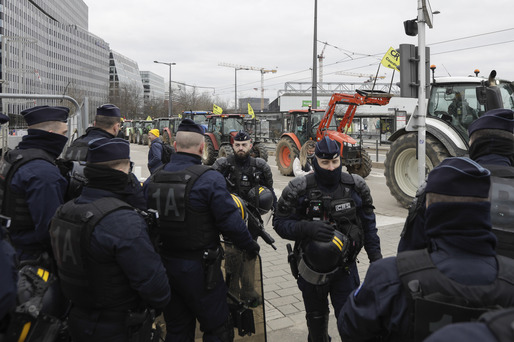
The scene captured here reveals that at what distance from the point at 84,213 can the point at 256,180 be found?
3.31 meters

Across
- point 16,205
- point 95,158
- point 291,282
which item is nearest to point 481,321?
point 95,158

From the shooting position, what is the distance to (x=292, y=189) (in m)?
3.26

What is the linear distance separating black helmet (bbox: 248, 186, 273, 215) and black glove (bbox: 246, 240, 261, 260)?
1.90 metres

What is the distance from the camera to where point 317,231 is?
9.57 feet

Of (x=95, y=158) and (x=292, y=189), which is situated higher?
(x=95, y=158)

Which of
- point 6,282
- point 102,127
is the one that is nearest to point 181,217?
point 6,282

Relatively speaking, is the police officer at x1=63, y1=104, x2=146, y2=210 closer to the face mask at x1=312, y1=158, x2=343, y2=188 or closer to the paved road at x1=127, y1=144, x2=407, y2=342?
the face mask at x1=312, y1=158, x2=343, y2=188

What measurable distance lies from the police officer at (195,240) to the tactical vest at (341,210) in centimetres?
59

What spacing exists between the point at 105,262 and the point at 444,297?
65.0 inches

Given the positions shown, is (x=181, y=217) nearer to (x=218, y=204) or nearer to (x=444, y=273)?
(x=218, y=204)

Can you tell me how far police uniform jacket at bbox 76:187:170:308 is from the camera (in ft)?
7.02

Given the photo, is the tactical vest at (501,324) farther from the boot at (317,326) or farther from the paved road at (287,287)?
the paved road at (287,287)

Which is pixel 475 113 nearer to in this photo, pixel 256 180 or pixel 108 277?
pixel 256 180

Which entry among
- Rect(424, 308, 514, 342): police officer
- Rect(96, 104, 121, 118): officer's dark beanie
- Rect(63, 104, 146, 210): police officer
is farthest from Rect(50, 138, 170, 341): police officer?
Rect(96, 104, 121, 118): officer's dark beanie
